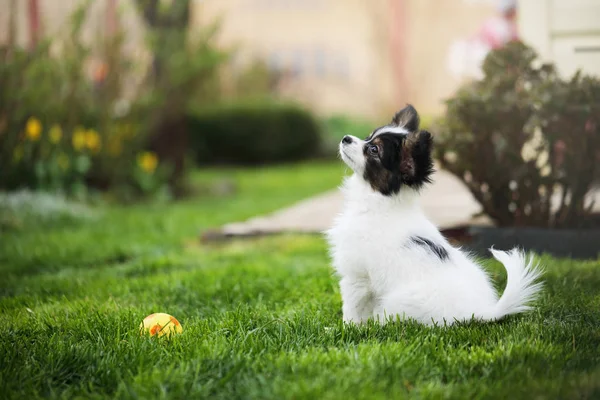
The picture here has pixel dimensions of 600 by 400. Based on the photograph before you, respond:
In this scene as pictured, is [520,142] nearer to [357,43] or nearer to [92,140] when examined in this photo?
[92,140]

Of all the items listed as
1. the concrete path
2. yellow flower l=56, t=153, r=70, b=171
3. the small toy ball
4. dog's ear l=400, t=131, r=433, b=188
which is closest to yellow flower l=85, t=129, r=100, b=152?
yellow flower l=56, t=153, r=70, b=171

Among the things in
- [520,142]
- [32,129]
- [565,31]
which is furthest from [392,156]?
[32,129]

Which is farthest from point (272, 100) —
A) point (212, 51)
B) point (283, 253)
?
point (283, 253)

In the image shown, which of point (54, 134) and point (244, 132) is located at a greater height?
point (54, 134)

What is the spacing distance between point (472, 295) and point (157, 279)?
2.06 meters

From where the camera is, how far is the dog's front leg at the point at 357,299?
2922 millimetres

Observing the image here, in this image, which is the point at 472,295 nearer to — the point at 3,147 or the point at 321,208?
the point at 321,208

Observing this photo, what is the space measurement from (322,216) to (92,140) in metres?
2.98

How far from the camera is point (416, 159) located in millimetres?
2791

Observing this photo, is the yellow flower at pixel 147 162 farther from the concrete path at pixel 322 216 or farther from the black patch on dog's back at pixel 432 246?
the black patch on dog's back at pixel 432 246

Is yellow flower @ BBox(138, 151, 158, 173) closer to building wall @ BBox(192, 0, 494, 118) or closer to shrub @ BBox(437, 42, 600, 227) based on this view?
shrub @ BBox(437, 42, 600, 227)

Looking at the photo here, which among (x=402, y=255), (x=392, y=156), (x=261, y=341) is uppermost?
(x=392, y=156)

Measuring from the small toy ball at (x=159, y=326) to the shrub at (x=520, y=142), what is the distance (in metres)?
2.19

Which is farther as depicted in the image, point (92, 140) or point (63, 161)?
point (92, 140)
